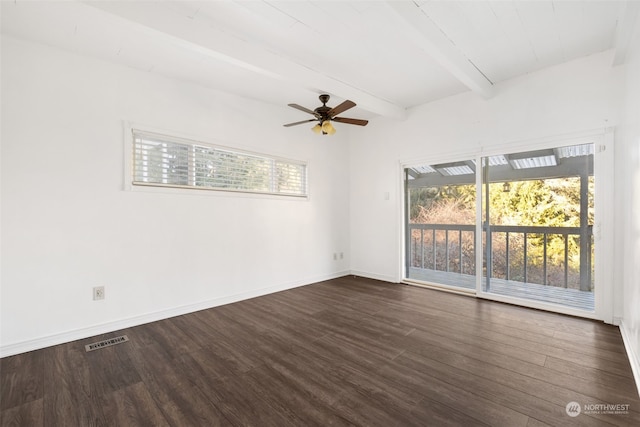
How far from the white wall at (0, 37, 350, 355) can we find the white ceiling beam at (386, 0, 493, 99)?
2381 millimetres

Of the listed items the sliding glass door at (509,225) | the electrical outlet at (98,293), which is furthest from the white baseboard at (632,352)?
the electrical outlet at (98,293)

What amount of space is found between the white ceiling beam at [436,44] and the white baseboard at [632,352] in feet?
8.99

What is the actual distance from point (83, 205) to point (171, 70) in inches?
65.7

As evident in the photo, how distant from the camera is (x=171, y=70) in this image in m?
3.11

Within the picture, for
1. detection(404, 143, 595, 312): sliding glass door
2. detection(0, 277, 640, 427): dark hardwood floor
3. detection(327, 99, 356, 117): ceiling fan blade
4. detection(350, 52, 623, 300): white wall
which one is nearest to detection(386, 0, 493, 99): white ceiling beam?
detection(350, 52, 623, 300): white wall

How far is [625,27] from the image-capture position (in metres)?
2.26

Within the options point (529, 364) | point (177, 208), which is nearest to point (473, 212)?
point (529, 364)

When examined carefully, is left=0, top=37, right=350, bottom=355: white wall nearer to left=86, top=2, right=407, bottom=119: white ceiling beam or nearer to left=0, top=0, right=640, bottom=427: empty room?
left=0, top=0, right=640, bottom=427: empty room

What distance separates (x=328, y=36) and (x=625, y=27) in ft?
7.83

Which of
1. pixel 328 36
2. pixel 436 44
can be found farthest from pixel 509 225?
pixel 328 36

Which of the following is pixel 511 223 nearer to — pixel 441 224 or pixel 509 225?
pixel 509 225

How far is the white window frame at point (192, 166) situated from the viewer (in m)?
2.98

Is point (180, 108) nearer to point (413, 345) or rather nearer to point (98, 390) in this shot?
point (98, 390)

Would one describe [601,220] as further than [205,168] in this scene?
No
